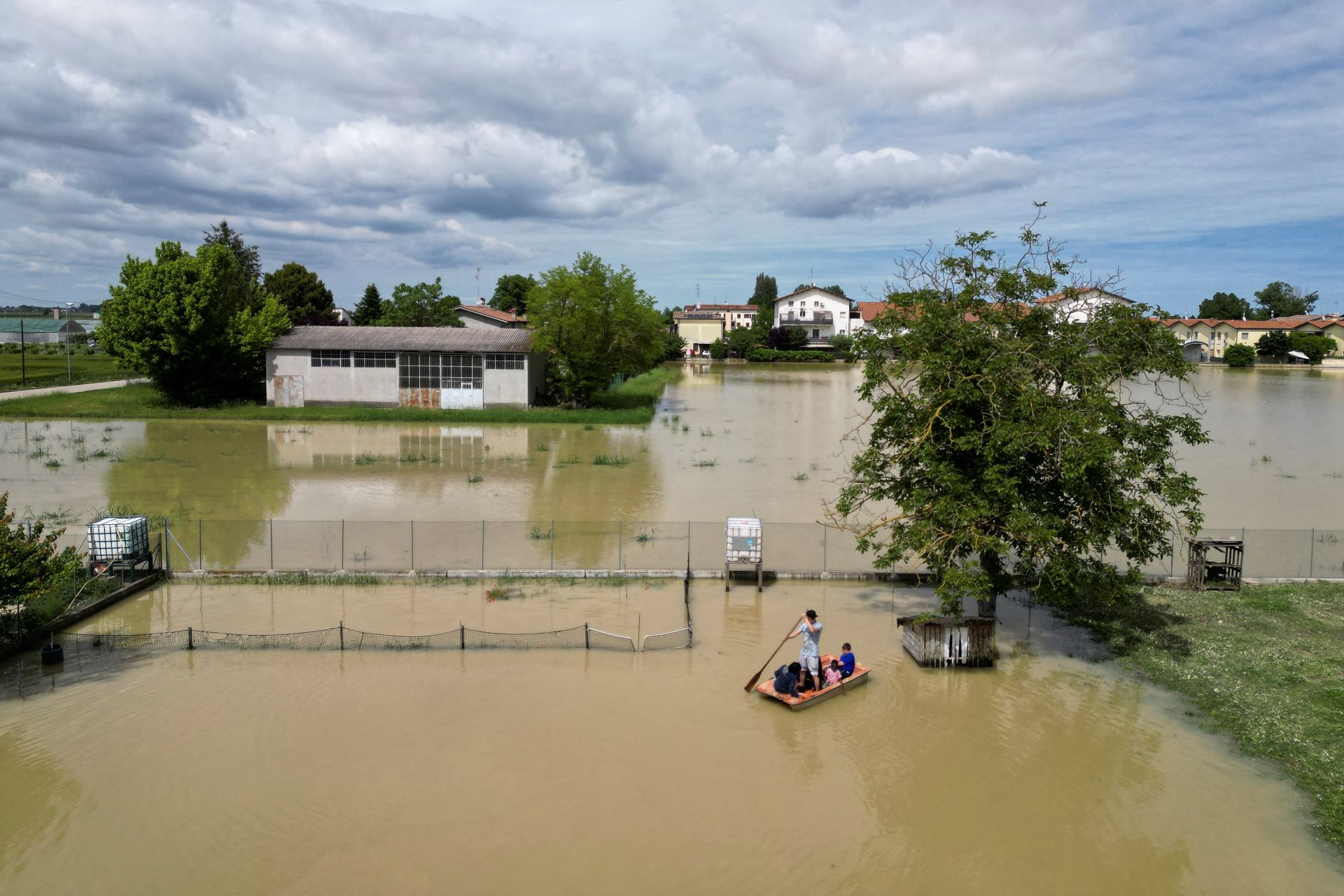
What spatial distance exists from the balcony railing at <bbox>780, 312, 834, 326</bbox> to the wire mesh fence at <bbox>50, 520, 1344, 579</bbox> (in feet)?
368

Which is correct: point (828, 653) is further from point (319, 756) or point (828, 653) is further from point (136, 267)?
point (136, 267)

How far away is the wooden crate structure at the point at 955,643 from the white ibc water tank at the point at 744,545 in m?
4.73

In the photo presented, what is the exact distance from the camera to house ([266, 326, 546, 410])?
5484 centimetres

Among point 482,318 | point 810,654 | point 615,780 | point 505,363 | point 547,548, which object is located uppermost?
point 482,318

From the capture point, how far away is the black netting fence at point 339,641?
16297mm

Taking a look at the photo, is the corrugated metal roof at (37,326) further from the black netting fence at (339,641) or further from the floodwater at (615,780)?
the floodwater at (615,780)

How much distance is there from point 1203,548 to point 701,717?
1324cm

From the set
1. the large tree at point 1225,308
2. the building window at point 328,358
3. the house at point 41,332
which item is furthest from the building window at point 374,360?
the large tree at point 1225,308

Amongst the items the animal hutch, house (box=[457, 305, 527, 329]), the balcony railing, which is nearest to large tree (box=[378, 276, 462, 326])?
house (box=[457, 305, 527, 329])

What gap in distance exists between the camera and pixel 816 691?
14531 mm

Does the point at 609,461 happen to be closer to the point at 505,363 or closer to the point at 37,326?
the point at 505,363

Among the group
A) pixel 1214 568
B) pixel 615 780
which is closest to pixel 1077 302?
pixel 1214 568

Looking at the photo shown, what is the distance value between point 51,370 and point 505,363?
4729 cm

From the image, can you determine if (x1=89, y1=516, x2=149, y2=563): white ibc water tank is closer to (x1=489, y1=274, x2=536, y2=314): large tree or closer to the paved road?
the paved road
